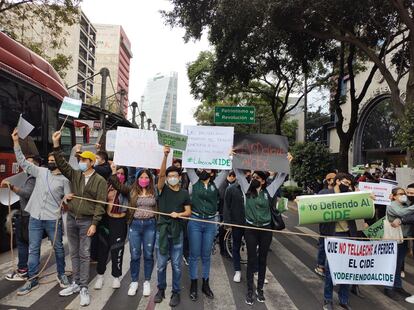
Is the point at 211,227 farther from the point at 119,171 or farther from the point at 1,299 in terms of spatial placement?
the point at 1,299

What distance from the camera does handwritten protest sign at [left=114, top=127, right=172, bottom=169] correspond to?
226 inches

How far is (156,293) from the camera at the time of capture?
218 inches

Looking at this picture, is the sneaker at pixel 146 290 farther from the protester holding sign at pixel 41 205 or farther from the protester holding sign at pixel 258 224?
the protester holding sign at pixel 258 224

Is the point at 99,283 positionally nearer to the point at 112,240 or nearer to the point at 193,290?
the point at 112,240

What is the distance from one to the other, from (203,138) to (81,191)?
71.3 inches

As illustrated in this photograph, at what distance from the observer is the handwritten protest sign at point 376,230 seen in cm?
623

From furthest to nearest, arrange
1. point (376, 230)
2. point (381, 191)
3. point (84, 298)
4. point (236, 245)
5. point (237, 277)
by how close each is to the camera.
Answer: point (381, 191)
point (236, 245)
point (237, 277)
point (376, 230)
point (84, 298)

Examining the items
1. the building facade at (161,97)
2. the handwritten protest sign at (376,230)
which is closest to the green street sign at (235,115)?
the handwritten protest sign at (376,230)

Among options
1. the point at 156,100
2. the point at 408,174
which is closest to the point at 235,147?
the point at 408,174

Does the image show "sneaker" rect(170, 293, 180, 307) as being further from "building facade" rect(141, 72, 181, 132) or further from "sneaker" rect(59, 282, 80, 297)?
"building facade" rect(141, 72, 181, 132)

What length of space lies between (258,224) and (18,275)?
3.46 meters

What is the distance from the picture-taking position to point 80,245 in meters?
5.31

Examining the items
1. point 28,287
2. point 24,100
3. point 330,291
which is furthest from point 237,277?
point 24,100

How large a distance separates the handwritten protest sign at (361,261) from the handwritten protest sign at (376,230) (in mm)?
687
